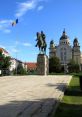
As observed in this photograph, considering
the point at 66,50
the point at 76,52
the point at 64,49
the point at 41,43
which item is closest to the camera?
the point at 41,43

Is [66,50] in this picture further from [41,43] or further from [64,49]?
[41,43]

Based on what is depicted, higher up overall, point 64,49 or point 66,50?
point 64,49

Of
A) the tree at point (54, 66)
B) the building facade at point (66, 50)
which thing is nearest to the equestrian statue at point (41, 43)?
the tree at point (54, 66)

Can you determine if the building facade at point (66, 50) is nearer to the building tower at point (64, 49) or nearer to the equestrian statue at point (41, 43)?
the building tower at point (64, 49)

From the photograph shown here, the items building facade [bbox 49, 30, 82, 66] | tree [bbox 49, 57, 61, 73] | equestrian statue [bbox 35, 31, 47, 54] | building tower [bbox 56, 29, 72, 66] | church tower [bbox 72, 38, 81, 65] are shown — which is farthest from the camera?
building tower [bbox 56, 29, 72, 66]

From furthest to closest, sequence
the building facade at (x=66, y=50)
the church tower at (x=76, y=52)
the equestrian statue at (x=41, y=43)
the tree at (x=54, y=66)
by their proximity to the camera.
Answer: the building facade at (x=66, y=50), the church tower at (x=76, y=52), the tree at (x=54, y=66), the equestrian statue at (x=41, y=43)

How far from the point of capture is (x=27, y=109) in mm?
14461

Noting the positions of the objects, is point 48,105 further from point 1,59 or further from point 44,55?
point 1,59

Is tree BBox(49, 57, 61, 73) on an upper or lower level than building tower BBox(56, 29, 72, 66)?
lower

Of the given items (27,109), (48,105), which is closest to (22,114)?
(27,109)

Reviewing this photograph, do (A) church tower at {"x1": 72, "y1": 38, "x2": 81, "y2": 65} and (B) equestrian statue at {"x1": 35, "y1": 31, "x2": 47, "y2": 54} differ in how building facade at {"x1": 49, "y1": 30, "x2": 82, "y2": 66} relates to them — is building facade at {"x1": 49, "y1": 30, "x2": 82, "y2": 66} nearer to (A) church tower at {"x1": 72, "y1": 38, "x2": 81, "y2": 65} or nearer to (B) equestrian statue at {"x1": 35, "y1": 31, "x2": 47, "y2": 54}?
(A) church tower at {"x1": 72, "y1": 38, "x2": 81, "y2": 65}

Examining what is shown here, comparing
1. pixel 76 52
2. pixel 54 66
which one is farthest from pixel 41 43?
pixel 76 52

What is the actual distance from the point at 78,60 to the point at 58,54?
37.7 feet

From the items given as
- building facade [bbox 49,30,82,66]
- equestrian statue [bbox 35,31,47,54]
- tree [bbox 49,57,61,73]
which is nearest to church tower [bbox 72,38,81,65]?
building facade [bbox 49,30,82,66]
